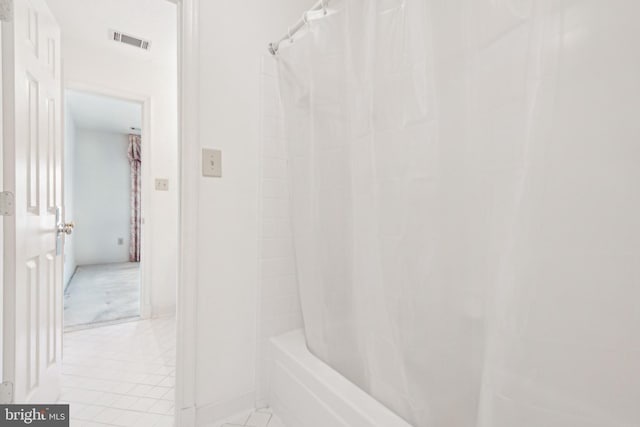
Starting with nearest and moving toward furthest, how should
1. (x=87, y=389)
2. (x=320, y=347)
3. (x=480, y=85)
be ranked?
1. (x=480, y=85)
2. (x=320, y=347)
3. (x=87, y=389)

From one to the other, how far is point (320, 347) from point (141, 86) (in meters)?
2.60

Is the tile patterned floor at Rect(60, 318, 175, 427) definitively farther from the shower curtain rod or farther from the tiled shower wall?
the shower curtain rod

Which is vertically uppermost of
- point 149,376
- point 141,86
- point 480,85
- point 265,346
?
point 141,86

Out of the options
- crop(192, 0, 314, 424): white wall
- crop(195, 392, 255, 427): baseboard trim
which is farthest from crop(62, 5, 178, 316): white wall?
crop(195, 392, 255, 427): baseboard trim

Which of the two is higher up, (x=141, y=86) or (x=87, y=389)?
(x=141, y=86)

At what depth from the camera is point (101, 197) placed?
16.0 feet

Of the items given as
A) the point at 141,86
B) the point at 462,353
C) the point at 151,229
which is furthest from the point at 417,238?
the point at 141,86

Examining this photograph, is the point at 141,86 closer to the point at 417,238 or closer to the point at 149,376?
the point at 149,376

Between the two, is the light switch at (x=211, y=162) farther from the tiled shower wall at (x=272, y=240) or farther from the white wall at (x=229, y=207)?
the tiled shower wall at (x=272, y=240)

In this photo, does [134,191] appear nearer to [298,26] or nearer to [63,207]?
[63,207]

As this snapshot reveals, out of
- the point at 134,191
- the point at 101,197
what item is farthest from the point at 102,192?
the point at 134,191

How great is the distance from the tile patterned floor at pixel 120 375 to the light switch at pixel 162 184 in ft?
3.79

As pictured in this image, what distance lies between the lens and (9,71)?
94 cm

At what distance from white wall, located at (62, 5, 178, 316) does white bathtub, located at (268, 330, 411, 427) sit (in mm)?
1643
